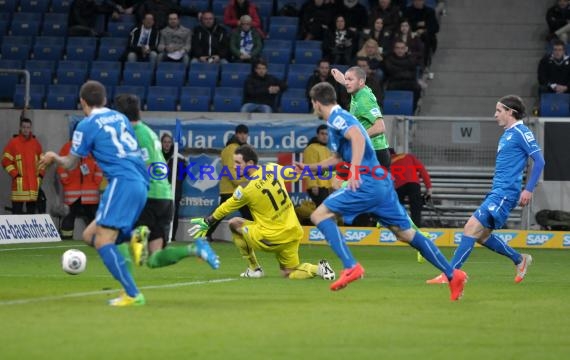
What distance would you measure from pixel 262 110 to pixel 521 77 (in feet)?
19.1

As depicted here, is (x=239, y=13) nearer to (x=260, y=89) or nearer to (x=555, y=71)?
(x=260, y=89)

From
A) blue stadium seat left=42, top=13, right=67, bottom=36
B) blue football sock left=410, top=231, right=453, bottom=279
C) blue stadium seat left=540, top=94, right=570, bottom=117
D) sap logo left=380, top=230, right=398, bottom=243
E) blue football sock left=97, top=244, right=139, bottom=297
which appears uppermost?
blue stadium seat left=42, top=13, right=67, bottom=36

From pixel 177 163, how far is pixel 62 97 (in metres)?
2.97

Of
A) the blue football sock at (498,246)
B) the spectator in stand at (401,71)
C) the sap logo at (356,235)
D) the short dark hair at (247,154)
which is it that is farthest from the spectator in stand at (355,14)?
the blue football sock at (498,246)

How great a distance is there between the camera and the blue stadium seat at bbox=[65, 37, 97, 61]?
25.2 meters

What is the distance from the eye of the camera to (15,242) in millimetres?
20766

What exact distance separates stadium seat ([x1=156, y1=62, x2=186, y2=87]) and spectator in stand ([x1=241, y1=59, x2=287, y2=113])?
158 centimetres

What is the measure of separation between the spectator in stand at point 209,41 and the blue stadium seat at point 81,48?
224 centimetres

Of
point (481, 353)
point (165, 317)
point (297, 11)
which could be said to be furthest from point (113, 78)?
point (481, 353)

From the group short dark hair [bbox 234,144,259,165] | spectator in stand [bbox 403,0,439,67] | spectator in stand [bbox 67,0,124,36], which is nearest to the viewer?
short dark hair [bbox 234,144,259,165]

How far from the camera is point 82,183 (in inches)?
907

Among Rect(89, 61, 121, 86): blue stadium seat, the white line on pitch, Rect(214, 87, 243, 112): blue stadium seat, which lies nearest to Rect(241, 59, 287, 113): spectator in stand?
Rect(214, 87, 243, 112): blue stadium seat

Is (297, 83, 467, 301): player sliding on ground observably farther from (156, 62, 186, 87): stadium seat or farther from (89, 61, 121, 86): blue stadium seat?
(89, 61, 121, 86): blue stadium seat

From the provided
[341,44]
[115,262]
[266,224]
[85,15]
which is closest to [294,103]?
[341,44]
